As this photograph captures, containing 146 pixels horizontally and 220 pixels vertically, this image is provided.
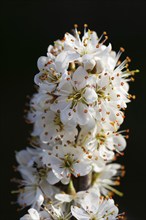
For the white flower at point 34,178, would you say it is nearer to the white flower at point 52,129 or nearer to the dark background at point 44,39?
the white flower at point 52,129

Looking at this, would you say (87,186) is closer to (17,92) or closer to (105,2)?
(17,92)

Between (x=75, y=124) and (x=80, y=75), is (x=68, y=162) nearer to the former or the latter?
(x=75, y=124)

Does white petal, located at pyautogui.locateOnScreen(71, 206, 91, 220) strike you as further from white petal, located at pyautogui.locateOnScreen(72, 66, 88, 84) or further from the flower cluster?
white petal, located at pyautogui.locateOnScreen(72, 66, 88, 84)

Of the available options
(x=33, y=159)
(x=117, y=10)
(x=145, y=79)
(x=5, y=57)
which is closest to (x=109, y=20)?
(x=117, y=10)

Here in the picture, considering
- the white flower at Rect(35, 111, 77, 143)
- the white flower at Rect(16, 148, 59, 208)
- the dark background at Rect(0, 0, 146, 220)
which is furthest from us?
the dark background at Rect(0, 0, 146, 220)

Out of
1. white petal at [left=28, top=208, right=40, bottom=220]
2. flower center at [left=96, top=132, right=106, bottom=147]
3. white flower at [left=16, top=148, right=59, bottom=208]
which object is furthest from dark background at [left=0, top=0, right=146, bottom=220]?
white petal at [left=28, top=208, right=40, bottom=220]
